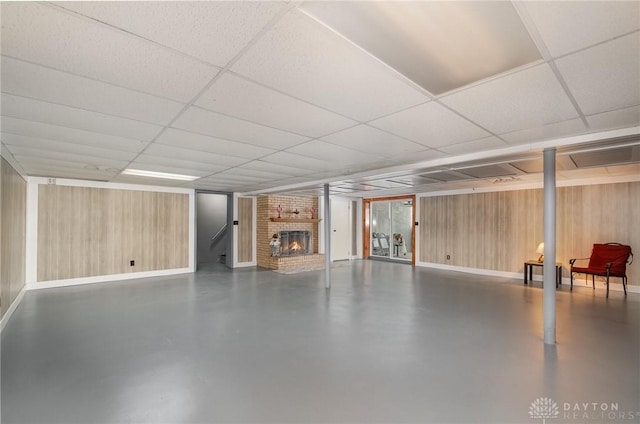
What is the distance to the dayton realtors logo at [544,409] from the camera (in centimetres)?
202

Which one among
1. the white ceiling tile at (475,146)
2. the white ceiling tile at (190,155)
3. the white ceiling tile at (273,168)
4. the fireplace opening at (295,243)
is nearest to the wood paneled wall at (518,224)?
the fireplace opening at (295,243)

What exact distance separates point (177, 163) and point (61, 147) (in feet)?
4.38

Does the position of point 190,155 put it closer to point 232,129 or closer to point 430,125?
point 232,129

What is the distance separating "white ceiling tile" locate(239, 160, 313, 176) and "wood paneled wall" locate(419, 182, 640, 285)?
5.19 metres

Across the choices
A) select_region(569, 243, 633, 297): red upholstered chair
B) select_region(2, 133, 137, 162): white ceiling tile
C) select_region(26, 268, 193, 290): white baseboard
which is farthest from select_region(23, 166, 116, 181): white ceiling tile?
select_region(569, 243, 633, 297): red upholstered chair

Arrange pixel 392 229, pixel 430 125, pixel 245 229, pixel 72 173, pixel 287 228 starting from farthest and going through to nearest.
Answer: pixel 392 229 < pixel 287 228 < pixel 245 229 < pixel 72 173 < pixel 430 125

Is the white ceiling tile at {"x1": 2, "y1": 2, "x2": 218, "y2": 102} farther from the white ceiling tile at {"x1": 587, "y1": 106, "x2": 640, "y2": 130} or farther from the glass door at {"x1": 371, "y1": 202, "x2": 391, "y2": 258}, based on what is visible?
the glass door at {"x1": 371, "y1": 202, "x2": 391, "y2": 258}

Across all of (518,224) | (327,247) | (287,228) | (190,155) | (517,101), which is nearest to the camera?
(517,101)

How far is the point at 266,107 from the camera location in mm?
2293

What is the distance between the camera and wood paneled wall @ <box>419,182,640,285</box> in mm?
5789

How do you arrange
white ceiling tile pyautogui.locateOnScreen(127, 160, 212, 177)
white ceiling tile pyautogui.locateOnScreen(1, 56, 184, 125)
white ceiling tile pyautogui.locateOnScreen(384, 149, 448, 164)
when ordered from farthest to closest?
1. white ceiling tile pyautogui.locateOnScreen(127, 160, 212, 177)
2. white ceiling tile pyautogui.locateOnScreen(384, 149, 448, 164)
3. white ceiling tile pyautogui.locateOnScreen(1, 56, 184, 125)

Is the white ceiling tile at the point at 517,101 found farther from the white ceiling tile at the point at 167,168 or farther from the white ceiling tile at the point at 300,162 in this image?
the white ceiling tile at the point at 167,168

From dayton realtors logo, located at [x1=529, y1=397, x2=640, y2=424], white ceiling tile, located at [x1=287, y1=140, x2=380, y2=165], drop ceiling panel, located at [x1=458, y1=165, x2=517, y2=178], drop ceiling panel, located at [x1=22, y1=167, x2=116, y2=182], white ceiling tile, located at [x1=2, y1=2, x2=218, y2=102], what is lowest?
dayton realtors logo, located at [x1=529, y1=397, x2=640, y2=424]

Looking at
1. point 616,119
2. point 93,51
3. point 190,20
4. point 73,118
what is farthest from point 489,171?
point 73,118
